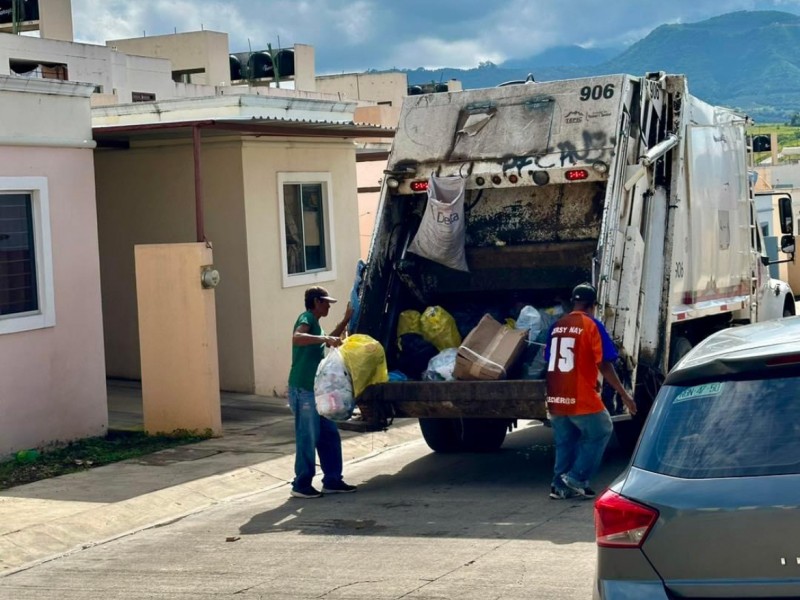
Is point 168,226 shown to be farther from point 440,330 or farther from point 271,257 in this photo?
point 440,330

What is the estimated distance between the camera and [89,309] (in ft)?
42.7

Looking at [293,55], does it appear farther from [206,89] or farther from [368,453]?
[368,453]

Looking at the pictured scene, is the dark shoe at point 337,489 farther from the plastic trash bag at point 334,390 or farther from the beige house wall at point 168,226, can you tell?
the beige house wall at point 168,226

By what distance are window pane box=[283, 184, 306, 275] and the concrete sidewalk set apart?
296 centimetres

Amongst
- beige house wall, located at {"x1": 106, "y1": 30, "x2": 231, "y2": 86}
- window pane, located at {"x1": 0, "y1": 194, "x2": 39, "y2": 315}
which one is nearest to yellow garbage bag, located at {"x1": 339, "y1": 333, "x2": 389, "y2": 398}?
window pane, located at {"x1": 0, "y1": 194, "x2": 39, "y2": 315}

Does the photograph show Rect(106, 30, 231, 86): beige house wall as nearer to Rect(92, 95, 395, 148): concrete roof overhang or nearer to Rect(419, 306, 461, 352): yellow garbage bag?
Rect(92, 95, 395, 148): concrete roof overhang

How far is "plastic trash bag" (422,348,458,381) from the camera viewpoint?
1040 centimetres

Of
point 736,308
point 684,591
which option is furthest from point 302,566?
point 736,308

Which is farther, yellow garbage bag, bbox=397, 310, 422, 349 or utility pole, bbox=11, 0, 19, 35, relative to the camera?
utility pole, bbox=11, 0, 19, 35

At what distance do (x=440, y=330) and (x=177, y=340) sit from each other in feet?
10.6

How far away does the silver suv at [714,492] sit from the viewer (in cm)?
405

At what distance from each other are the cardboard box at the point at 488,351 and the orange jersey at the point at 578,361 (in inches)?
34.0

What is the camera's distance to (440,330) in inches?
436

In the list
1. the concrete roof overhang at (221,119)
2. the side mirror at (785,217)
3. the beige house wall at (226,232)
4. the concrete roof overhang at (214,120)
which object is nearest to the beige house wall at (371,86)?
the beige house wall at (226,232)
